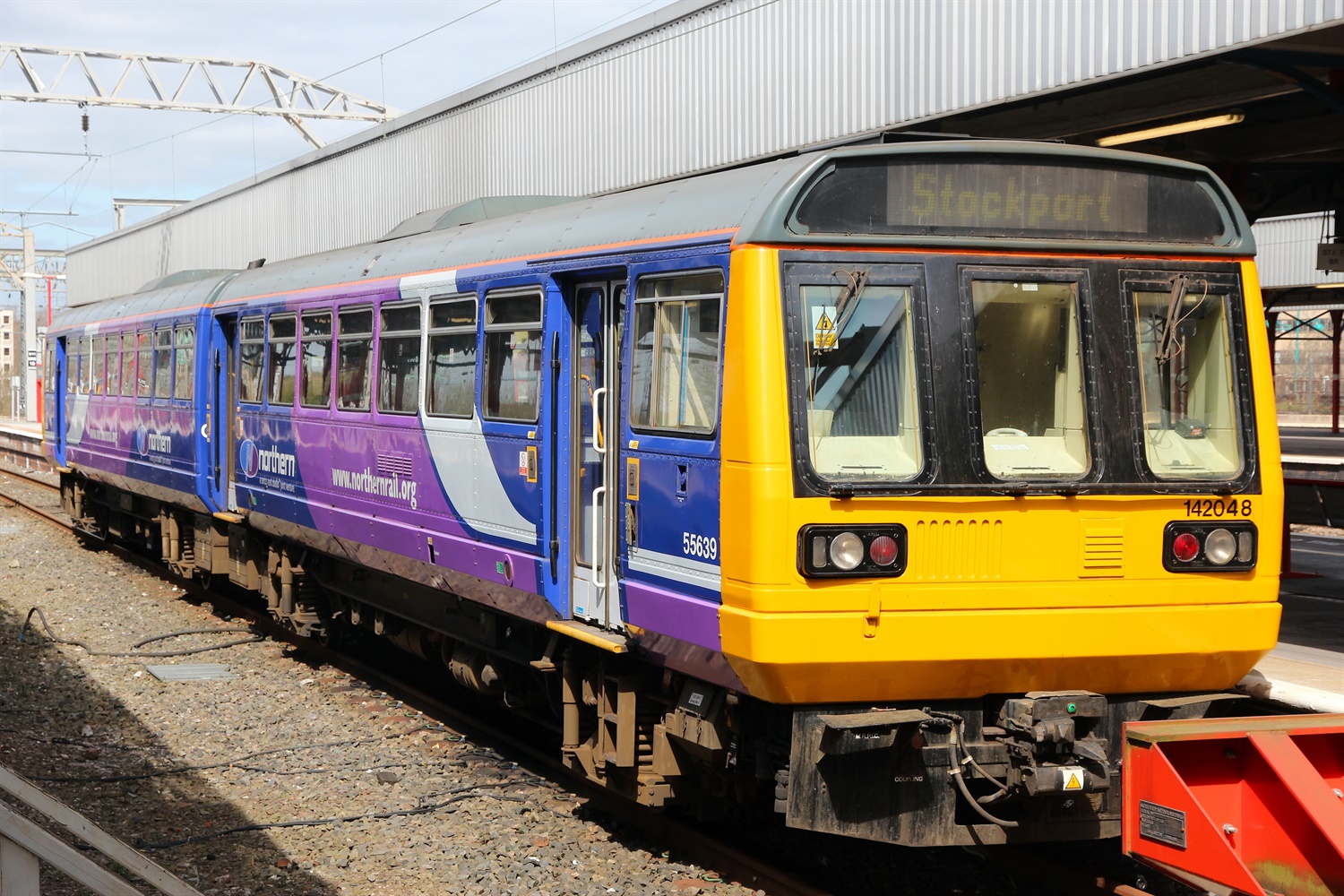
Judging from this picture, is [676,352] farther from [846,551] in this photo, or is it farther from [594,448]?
[846,551]

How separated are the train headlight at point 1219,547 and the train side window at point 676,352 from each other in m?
2.09

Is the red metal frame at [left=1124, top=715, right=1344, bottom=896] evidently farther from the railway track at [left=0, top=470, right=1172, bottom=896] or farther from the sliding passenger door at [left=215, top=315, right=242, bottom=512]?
the sliding passenger door at [left=215, top=315, right=242, bottom=512]

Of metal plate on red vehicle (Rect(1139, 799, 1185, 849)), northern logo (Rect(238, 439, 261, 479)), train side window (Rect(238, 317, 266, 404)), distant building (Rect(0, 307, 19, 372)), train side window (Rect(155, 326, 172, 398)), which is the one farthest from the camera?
distant building (Rect(0, 307, 19, 372))

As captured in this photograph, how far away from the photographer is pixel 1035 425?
5.90 m

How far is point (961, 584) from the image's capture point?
566 centimetres

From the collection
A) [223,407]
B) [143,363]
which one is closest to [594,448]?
[223,407]

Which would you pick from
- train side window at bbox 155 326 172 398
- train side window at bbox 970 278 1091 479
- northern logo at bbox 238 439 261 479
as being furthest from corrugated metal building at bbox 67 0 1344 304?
northern logo at bbox 238 439 261 479

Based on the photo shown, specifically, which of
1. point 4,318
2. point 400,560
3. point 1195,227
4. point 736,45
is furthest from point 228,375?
point 4,318

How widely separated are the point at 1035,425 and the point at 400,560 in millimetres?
4775

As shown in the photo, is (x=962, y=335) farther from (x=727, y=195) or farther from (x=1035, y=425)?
(x=727, y=195)

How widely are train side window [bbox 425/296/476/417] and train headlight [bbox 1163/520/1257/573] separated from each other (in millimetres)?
3934

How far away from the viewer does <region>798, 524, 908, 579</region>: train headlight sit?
5.46m

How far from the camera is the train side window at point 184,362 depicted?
1392cm

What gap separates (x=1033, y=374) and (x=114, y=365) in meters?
14.3
